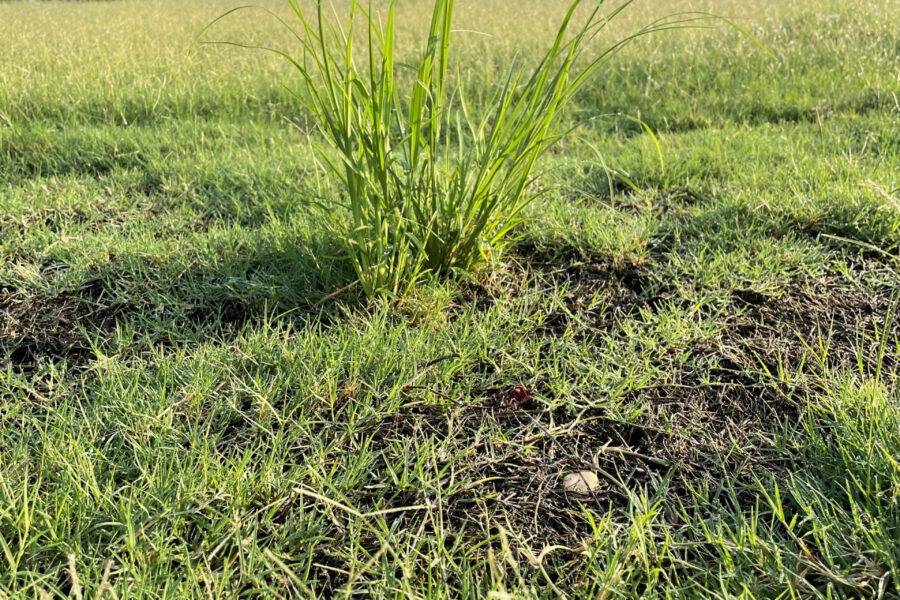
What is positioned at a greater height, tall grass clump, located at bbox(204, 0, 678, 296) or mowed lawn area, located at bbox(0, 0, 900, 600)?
tall grass clump, located at bbox(204, 0, 678, 296)

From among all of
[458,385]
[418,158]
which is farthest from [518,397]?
[418,158]

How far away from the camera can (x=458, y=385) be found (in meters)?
1.55

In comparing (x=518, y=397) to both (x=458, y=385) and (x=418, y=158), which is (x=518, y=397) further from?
(x=418, y=158)

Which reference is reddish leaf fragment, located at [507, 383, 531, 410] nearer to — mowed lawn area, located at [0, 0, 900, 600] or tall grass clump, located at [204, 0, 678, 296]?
mowed lawn area, located at [0, 0, 900, 600]

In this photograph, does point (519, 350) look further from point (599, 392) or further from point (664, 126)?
point (664, 126)

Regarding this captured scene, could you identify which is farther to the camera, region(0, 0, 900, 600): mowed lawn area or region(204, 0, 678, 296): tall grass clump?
region(204, 0, 678, 296): tall grass clump

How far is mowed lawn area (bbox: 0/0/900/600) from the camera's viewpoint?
110 cm

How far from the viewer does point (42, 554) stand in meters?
1.09

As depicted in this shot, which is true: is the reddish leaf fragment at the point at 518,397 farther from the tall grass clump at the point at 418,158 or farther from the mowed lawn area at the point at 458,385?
the tall grass clump at the point at 418,158

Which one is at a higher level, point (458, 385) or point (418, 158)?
point (418, 158)

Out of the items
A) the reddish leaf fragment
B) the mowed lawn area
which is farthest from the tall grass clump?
the reddish leaf fragment

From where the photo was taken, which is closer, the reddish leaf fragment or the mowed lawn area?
the mowed lawn area

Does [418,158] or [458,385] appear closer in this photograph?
[458,385]

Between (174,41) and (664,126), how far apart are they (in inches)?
159
